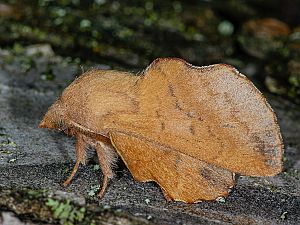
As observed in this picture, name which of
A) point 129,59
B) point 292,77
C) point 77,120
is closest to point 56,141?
point 77,120

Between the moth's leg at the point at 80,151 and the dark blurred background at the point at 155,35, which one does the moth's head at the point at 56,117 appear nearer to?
the moth's leg at the point at 80,151

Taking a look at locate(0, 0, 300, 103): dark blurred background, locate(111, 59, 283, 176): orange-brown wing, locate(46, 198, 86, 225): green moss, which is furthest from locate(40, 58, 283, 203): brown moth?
locate(0, 0, 300, 103): dark blurred background

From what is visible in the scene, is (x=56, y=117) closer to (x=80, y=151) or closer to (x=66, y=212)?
(x=80, y=151)

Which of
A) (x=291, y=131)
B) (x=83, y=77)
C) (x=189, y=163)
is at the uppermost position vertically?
(x=83, y=77)

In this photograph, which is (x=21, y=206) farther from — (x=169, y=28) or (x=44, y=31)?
(x=169, y=28)

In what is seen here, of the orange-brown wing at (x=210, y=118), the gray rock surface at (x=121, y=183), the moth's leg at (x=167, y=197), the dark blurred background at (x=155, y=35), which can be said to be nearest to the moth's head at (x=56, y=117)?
the gray rock surface at (x=121, y=183)

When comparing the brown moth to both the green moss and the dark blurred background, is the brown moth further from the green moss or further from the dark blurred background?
the dark blurred background

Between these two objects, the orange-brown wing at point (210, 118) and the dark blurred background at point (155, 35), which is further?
the dark blurred background at point (155, 35)
